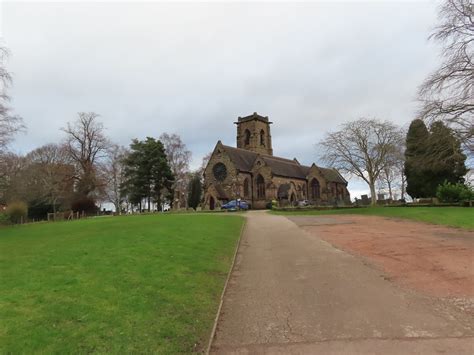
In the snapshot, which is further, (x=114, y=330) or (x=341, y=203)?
(x=341, y=203)

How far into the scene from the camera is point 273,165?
65375 mm

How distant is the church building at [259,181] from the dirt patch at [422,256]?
3721cm

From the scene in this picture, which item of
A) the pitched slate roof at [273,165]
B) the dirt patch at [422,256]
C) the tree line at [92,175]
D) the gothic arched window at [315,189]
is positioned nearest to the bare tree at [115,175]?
the tree line at [92,175]

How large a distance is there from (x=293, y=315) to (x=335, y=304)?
3.38ft

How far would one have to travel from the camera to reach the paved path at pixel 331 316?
551cm

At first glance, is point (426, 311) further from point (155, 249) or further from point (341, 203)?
point (341, 203)

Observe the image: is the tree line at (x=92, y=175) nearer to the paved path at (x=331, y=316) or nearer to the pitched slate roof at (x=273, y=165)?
the pitched slate roof at (x=273, y=165)

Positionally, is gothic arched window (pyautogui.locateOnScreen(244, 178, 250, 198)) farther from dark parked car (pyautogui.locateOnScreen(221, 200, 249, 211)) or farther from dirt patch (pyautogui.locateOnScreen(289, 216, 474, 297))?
dirt patch (pyautogui.locateOnScreen(289, 216, 474, 297))

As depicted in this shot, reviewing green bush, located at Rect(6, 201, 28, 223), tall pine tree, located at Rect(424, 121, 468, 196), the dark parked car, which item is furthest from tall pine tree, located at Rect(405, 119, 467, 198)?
green bush, located at Rect(6, 201, 28, 223)

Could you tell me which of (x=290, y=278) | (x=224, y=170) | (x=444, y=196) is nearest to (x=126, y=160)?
(x=224, y=170)

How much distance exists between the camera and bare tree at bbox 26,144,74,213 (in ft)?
167

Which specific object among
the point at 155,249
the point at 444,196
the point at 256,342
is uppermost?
the point at 444,196

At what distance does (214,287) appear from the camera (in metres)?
8.83

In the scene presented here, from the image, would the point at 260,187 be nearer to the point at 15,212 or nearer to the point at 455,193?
the point at 455,193
